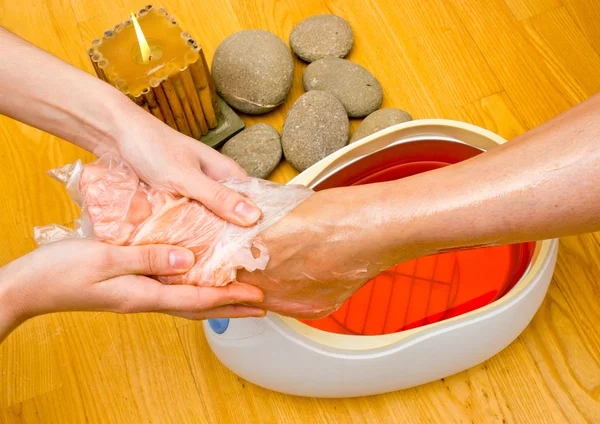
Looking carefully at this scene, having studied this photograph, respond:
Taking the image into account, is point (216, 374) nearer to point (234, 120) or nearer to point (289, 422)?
point (289, 422)

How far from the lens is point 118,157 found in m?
0.78

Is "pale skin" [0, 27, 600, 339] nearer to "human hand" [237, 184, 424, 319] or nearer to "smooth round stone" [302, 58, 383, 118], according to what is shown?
"human hand" [237, 184, 424, 319]

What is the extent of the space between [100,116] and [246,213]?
0.24 m

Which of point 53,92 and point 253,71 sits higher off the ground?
point 53,92

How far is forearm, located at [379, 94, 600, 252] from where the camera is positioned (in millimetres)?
553

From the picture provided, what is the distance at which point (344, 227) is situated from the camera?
688mm

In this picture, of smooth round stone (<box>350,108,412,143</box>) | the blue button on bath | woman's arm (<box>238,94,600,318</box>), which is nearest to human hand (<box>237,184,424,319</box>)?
woman's arm (<box>238,94,600,318</box>)

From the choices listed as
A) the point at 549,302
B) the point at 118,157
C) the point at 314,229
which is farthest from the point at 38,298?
the point at 549,302

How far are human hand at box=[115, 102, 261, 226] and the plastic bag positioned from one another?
15 millimetres

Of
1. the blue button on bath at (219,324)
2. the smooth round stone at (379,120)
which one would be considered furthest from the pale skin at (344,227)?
the smooth round stone at (379,120)

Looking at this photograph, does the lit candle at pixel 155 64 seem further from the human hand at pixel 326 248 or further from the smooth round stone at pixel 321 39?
the human hand at pixel 326 248

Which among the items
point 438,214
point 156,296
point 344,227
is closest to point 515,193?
point 438,214

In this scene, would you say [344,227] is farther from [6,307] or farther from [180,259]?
[6,307]

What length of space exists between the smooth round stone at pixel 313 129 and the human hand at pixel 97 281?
409 mm
